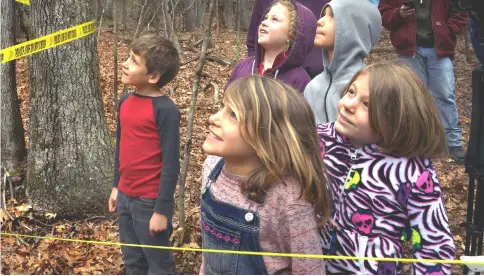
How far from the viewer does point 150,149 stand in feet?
8.75

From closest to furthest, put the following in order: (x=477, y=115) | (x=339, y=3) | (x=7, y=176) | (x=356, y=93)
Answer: (x=356, y=93) → (x=339, y=3) → (x=477, y=115) → (x=7, y=176)

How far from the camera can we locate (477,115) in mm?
2775

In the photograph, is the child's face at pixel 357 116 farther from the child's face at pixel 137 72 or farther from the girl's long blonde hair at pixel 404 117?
the child's face at pixel 137 72

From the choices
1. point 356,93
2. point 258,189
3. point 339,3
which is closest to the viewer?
point 258,189

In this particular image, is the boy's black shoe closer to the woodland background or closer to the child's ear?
the woodland background

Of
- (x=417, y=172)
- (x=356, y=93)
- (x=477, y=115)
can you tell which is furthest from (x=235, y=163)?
(x=477, y=115)

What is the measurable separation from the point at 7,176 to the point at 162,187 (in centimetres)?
230

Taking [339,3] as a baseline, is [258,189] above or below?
below

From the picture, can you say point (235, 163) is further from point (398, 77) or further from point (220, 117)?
point (398, 77)

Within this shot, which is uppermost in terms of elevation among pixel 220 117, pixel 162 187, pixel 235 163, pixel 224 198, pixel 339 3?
pixel 339 3

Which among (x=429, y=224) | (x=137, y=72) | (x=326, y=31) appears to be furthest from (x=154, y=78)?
(x=429, y=224)

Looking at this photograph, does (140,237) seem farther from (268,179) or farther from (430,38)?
(430,38)

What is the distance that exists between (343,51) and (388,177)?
3.31 ft

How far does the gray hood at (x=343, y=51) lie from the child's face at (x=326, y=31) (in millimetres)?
37
